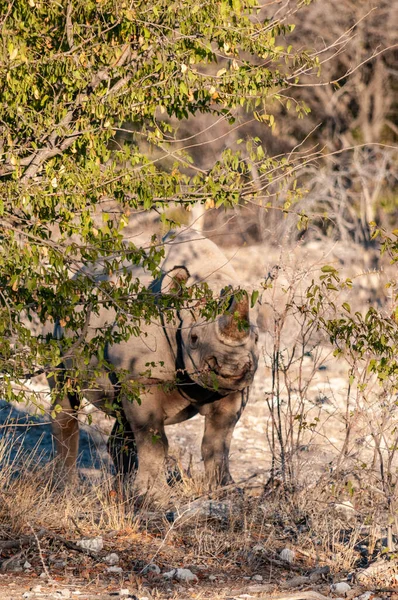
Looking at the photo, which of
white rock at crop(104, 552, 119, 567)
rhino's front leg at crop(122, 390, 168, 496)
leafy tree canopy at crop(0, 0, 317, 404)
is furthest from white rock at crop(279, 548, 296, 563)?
rhino's front leg at crop(122, 390, 168, 496)

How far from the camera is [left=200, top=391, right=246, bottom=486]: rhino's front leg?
802cm

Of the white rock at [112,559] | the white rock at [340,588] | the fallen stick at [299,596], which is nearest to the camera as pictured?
the fallen stick at [299,596]

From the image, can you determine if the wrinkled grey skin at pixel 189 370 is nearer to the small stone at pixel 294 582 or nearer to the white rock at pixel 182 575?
the white rock at pixel 182 575

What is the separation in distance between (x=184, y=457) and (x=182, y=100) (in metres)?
5.44

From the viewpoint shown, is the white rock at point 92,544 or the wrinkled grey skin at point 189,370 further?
the wrinkled grey skin at point 189,370

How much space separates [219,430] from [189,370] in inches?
27.0

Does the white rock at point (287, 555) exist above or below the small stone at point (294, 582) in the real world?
above

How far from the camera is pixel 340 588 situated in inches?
212

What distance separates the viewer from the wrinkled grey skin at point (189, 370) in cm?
737

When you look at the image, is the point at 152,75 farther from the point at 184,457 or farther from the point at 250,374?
the point at 184,457

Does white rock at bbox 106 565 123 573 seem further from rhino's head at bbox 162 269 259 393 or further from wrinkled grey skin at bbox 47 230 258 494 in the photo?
rhino's head at bbox 162 269 259 393

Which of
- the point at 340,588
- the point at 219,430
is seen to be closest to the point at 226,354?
the point at 219,430

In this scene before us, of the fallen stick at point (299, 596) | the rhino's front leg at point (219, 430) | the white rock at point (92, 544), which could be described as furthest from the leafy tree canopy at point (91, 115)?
the rhino's front leg at point (219, 430)

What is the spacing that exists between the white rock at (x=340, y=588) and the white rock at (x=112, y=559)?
48.3 inches
